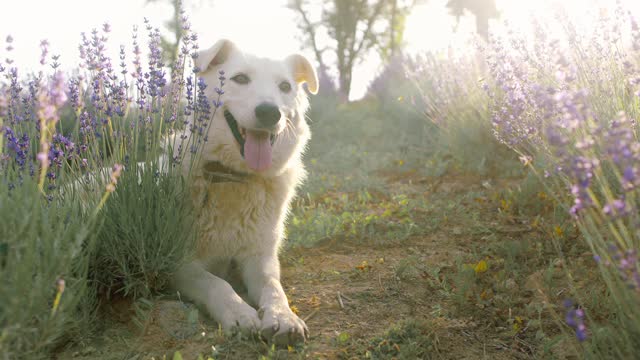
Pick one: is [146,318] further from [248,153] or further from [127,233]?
[248,153]

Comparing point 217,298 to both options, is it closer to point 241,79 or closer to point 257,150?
point 257,150

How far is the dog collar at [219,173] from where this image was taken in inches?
A: 120

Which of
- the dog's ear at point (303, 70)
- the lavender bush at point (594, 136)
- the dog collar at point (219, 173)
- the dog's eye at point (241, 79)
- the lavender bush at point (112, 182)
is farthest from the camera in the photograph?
the dog's ear at point (303, 70)

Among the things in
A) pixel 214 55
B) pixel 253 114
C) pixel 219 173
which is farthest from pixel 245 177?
pixel 214 55

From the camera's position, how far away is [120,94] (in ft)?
8.50

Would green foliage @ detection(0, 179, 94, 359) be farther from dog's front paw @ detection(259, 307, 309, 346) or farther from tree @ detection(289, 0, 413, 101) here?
tree @ detection(289, 0, 413, 101)

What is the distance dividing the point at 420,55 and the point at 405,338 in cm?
782

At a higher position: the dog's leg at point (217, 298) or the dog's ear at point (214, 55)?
the dog's ear at point (214, 55)

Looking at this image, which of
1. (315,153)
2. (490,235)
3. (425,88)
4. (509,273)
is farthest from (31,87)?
(425,88)

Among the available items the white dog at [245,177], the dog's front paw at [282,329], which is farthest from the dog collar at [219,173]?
the dog's front paw at [282,329]

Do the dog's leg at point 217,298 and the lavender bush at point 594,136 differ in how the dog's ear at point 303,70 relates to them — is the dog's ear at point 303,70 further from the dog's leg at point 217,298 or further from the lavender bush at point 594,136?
the dog's leg at point 217,298

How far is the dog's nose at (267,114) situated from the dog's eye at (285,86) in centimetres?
51

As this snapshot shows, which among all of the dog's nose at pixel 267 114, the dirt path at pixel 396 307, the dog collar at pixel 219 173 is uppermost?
the dog's nose at pixel 267 114

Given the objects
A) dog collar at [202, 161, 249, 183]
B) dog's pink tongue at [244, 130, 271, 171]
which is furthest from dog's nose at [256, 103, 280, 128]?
dog collar at [202, 161, 249, 183]
